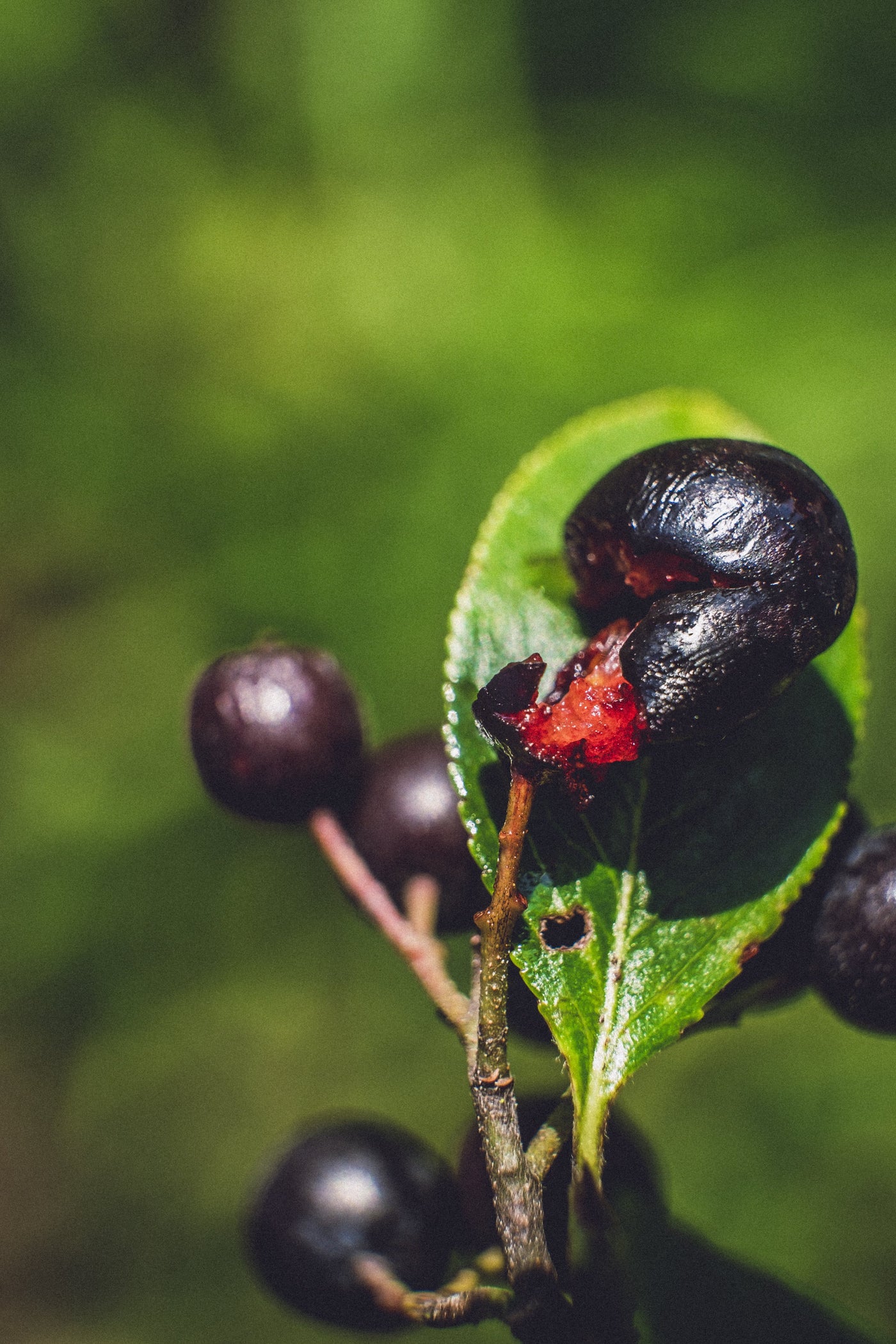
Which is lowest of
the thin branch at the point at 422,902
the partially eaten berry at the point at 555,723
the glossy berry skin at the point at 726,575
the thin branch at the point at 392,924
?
the thin branch at the point at 422,902

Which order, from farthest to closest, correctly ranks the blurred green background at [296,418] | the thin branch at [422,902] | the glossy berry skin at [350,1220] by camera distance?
the blurred green background at [296,418], the glossy berry skin at [350,1220], the thin branch at [422,902]

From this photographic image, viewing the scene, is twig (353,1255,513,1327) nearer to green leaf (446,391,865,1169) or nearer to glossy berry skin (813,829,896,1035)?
green leaf (446,391,865,1169)

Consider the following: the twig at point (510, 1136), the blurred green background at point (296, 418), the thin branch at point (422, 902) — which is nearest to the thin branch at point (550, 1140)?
→ the twig at point (510, 1136)

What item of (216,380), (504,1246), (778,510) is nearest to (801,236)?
(216,380)

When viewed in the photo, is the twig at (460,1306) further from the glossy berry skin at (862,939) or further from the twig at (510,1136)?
the glossy berry skin at (862,939)

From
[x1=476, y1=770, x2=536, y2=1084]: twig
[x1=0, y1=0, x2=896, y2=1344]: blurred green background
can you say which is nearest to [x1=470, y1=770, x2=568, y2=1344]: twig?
[x1=476, y1=770, x2=536, y2=1084]: twig

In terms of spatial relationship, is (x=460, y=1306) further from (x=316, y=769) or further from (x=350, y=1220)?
(x=316, y=769)
